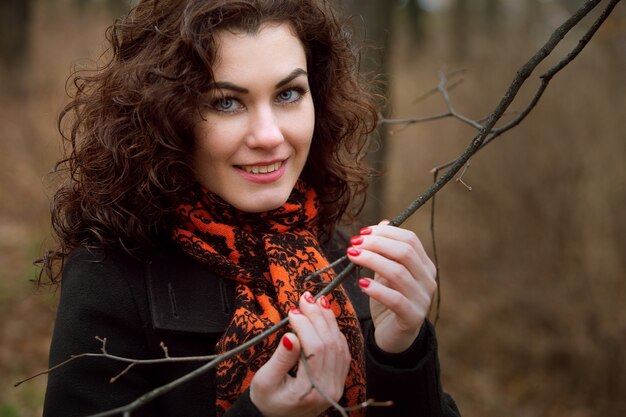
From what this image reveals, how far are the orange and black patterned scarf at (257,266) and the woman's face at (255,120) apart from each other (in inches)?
4.1

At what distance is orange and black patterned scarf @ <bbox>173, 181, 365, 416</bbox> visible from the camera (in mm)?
1861

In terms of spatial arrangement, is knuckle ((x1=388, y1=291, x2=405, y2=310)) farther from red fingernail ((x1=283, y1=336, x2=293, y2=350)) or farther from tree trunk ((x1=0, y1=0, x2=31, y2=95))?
tree trunk ((x1=0, y1=0, x2=31, y2=95))

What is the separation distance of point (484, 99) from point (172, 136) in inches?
201

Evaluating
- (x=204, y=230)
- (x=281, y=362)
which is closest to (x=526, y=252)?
(x=204, y=230)

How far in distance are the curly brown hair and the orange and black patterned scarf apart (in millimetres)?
103

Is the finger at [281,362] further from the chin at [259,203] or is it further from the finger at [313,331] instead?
the chin at [259,203]

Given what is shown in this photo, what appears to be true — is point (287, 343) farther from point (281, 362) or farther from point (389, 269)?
point (389, 269)

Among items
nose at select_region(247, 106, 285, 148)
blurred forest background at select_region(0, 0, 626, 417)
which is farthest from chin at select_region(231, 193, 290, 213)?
blurred forest background at select_region(0, 0, 626, 417)

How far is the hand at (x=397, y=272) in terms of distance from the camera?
5.27 feet

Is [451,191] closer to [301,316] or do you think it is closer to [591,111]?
[591,111]

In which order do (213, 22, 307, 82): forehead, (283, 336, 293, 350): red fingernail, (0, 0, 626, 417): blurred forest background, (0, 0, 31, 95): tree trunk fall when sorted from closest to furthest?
(283, 336, 293, 350): red fingernail → (213, 22, 307, 82): forehead → (0, 0, 626, 417): blurred forest background → (0, 0, 31, 95): tree trunk

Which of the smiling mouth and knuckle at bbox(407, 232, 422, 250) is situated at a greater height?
the smiling mouth

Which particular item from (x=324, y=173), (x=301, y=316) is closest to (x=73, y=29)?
(x=324, y=173)

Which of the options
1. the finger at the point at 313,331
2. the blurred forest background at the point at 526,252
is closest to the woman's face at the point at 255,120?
the finger at the point at 313,331
